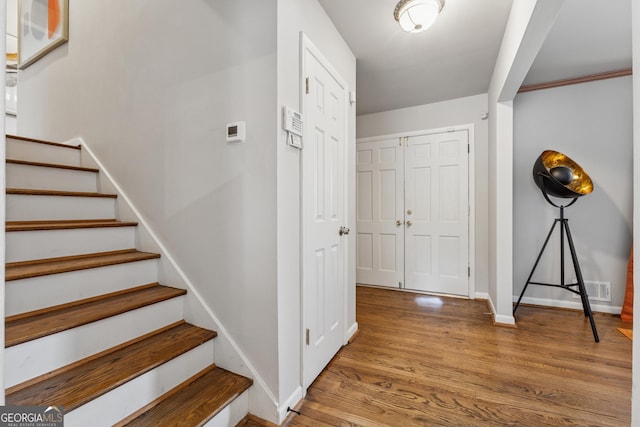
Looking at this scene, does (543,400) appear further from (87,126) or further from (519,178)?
(87,126)

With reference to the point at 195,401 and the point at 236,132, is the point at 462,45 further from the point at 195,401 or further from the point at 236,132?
the point at 195,401

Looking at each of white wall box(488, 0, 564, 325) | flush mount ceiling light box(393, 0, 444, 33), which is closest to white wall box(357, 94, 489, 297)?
white wall box(488, 0, 564, 325)

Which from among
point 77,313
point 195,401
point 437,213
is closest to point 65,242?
point 77,313

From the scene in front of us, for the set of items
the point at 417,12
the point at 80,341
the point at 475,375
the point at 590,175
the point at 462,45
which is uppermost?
the point at 462,45

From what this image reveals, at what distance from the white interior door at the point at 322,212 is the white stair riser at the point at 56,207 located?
1544mm

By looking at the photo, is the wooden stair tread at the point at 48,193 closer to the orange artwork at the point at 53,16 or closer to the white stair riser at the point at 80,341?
the white stair riser at the point at 80,341

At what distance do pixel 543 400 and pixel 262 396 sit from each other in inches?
62.0

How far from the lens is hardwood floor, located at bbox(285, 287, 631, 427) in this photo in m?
1.50

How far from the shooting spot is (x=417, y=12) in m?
1.76

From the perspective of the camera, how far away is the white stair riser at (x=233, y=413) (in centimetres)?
129

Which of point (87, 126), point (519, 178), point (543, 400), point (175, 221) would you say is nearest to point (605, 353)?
point (543, 400)

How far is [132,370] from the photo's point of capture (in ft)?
4.01

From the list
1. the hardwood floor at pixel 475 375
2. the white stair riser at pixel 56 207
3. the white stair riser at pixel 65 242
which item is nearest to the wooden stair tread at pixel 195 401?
the hardwood floor at pixel 475 375

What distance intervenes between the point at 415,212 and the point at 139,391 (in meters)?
3.30
